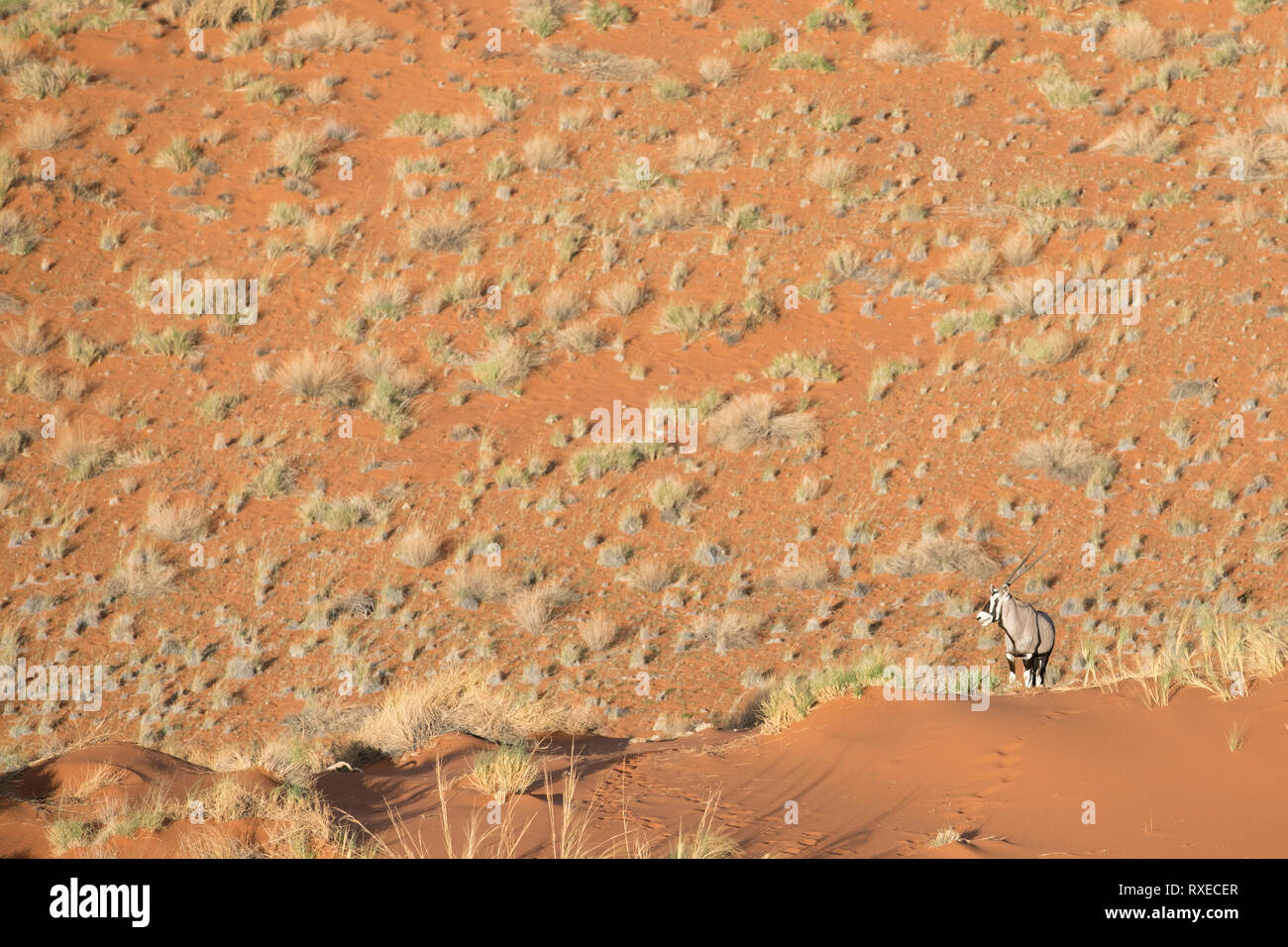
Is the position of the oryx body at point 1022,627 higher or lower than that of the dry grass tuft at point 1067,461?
lower

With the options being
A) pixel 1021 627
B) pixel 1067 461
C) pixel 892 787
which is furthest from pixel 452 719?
pixel 1067 461

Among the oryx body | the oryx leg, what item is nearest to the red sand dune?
the oryx body

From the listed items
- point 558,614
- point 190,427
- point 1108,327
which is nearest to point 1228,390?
point 1108,327

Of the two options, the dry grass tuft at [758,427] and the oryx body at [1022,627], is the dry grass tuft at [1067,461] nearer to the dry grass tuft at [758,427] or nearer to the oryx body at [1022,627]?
the dry grass tuft at [758,427]

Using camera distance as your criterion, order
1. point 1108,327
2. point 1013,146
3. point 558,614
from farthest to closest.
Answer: point 1013,146
point 1108,327
point 558,614

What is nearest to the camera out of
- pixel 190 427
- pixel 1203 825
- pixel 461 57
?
pixel 1203 825

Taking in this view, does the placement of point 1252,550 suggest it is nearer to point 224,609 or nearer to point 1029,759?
point 1029,759

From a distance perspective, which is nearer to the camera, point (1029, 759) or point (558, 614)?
point (1029, 759)

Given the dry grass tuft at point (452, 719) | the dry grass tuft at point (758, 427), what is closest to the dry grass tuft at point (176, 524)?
the dry grass tuft at point (452, 719)
